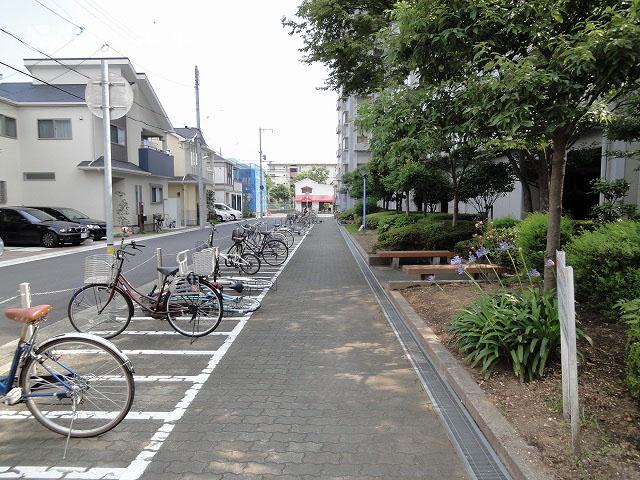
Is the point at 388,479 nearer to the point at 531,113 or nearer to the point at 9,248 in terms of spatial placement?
the point at 531,113

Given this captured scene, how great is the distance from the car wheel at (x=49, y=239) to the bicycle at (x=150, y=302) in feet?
45.2

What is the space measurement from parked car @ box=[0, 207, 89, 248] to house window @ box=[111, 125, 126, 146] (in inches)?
327

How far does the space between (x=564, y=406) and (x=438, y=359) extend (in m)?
1.64

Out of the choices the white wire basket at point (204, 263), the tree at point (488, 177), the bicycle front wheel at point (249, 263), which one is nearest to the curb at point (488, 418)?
the white wire basket at point (204, 263)

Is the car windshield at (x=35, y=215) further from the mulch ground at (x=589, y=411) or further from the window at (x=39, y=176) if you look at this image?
the mulch ground at (x=589, y=411)

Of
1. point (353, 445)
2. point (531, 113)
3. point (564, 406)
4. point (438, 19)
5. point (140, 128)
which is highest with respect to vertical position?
point (140, 128)

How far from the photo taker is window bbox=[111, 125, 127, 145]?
26641mm

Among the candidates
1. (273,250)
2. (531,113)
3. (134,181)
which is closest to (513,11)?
(531,113)

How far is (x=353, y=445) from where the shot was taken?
11.9 feet

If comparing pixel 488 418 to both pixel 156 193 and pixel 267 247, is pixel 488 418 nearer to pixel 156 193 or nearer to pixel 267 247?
pixel 267 247

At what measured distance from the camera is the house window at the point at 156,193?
31719 millimetres

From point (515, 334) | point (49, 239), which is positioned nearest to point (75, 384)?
point (515, 334)

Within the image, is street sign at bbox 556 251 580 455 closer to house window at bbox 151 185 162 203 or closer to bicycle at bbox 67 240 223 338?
bicycle at bbox 67 240 223 338

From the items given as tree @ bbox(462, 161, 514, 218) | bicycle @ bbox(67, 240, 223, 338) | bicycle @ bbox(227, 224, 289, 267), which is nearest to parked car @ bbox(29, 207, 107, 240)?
bicycle @ bbox(227, 224, 289, 267)
